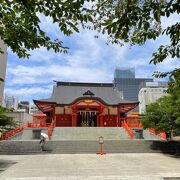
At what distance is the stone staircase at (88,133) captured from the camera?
91.0 ft

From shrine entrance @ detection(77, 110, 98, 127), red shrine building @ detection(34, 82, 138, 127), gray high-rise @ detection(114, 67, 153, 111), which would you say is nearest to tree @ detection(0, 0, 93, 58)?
red shrine building @ detection(34, 82, 138, 127)

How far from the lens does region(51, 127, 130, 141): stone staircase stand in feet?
91.0

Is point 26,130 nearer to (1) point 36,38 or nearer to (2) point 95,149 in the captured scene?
(2) point 95,149

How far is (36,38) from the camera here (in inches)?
179

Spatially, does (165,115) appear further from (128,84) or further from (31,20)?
(128,84)

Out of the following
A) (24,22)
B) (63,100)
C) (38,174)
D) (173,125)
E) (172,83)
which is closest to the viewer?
(24,22)

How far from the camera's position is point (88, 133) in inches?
1158

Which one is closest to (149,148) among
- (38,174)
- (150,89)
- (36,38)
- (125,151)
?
(125,151)

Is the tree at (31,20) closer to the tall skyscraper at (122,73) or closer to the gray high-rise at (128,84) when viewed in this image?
the gray high-rise at (128,84)

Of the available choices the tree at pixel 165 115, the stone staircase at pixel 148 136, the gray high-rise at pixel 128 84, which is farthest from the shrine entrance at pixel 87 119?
the gray high-rise at pixel 128 84

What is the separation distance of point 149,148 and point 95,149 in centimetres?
456

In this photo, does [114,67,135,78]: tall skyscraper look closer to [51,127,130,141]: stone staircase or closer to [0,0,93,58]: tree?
[51,127,130,141]: stone staircase

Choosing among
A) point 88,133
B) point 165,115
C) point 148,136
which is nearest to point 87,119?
point 88,133

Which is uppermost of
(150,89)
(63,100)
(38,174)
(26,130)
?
(150,89)
